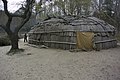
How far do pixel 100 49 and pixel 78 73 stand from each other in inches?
303

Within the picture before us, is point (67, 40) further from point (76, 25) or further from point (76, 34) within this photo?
point (76, 25)

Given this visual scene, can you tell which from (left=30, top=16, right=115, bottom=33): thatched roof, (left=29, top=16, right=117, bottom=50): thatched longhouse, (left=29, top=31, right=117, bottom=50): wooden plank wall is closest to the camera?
(left=29, top=16, right=117, bottom=50): thatched longhouse

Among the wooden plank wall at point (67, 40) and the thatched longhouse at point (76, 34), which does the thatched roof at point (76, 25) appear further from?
the wooden plank wall at point (67, 40)

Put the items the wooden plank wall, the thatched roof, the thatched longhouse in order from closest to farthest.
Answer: the thatched longhouse
the wooden plank wall
the thatched roof

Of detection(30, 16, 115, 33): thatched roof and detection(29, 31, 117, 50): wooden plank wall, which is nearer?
detection(29, 31, 117, 50): wooden plank wall

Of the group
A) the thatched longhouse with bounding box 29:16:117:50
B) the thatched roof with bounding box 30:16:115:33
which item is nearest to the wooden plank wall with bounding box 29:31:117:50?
the thatched longhouse with bounding box 29:16:117:50

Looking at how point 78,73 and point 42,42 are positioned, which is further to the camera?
point 42,42

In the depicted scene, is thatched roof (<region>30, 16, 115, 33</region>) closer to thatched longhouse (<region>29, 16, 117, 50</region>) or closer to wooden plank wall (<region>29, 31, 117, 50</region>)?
thatched longhouse (<region>29, 16, 117, 50</region>)

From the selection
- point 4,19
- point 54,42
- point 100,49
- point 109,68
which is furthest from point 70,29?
point 4,19

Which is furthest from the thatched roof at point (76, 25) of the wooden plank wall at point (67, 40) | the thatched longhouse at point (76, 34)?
the wooden plank wall at point (67, 40)

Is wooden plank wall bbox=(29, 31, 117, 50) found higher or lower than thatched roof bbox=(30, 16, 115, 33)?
lower

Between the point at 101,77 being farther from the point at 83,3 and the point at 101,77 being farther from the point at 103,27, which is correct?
the point at 83,3

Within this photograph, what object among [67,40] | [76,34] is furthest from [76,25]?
[67,40]

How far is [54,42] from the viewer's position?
52.6 feet
